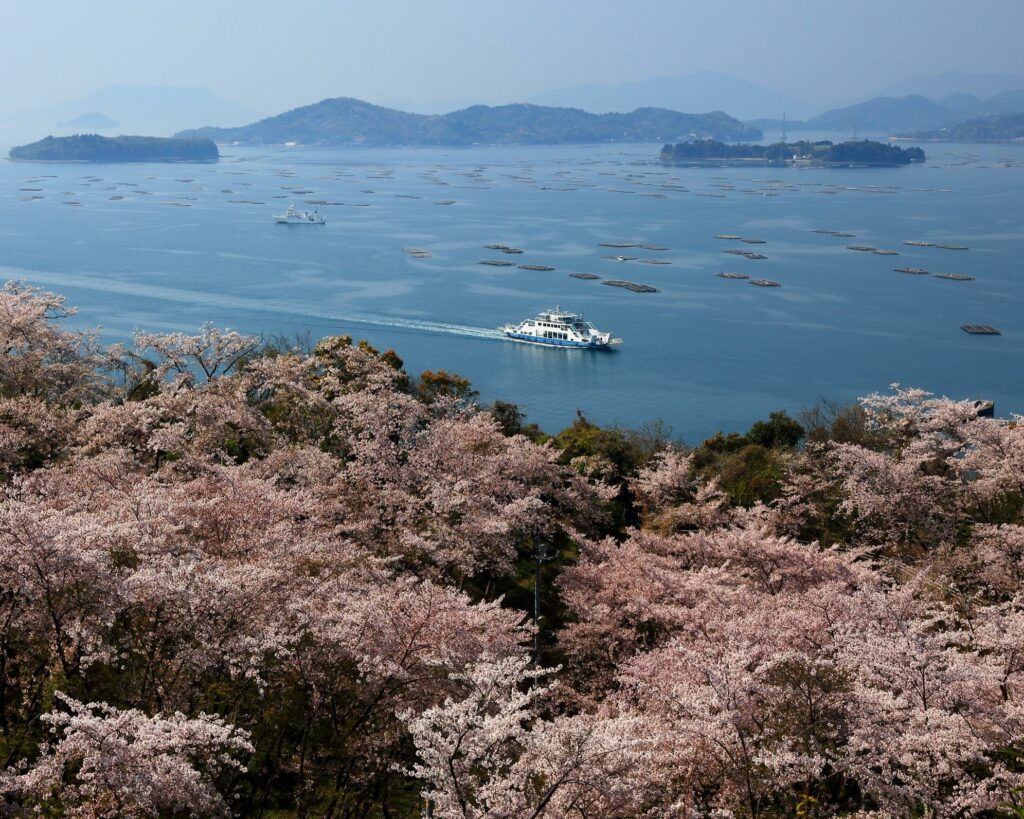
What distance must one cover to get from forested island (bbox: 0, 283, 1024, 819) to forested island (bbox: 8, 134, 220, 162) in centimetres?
16100

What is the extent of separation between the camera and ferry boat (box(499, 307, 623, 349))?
42.6 meters

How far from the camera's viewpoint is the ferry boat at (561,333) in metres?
42.6

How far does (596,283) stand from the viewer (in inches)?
2173

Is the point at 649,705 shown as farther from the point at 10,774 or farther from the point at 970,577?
the point at 970,577

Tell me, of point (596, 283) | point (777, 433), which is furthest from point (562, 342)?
point (777, 433)

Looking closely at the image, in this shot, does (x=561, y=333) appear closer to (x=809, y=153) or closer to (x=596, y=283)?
(x=596, y=283)

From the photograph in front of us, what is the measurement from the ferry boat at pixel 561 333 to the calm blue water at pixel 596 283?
597mm

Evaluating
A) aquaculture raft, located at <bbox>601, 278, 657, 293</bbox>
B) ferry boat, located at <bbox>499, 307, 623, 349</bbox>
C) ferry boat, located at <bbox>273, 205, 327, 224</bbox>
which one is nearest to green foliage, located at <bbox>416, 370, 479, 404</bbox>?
ferry boat, located at <bbox>499, 307, 623, 349</bbox>

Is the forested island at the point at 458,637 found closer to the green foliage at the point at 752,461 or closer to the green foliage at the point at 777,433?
the green foliage at the point at 752,461

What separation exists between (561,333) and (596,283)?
13402mm

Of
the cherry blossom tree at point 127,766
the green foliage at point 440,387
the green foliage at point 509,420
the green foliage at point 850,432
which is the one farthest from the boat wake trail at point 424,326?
the cherry blossom tree at point 127,766

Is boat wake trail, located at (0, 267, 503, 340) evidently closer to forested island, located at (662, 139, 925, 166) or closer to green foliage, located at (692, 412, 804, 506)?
green foliage, located at (692, 412, 804, 506)

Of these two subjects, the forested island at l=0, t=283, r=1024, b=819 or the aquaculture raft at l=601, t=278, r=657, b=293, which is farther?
the aquaculture raft at l=601, t=278, r=657, b=293

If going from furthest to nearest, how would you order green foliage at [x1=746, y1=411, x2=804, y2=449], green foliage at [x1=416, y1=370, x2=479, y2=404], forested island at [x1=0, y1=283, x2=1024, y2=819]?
green foliage at [x1=416, y1=370, x2=479, y2=404] < green foliage at [x1=746, y1=411, x2=804, y2=449] < forested island at [x1=0, y1=283, x2=1024, y2=819]
